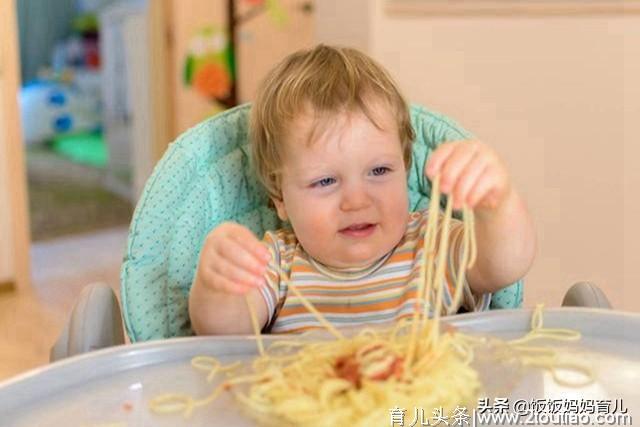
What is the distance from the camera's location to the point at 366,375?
28.9 inches

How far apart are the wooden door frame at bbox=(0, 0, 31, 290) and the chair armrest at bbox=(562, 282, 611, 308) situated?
2620mm

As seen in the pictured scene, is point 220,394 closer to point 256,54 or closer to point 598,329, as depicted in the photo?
point 598,329

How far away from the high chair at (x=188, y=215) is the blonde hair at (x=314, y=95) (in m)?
0.08

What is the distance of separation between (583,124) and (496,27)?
308mm

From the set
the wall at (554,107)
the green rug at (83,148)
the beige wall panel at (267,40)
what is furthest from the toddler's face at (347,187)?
the green rug at (83,148)

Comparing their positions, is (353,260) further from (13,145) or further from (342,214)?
(13,145)

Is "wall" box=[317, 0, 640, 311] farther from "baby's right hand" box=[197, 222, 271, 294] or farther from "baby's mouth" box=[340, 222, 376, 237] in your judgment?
"baby's right hand" box=[197, 222, 271, 294]

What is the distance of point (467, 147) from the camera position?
84 centimetres

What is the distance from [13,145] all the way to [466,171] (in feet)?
9.10

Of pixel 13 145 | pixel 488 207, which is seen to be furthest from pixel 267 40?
pixel 488 207

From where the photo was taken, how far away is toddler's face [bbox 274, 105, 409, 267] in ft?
3.47

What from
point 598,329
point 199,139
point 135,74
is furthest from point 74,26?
point 598,329

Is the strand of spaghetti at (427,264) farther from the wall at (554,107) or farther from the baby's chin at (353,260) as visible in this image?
the wall at (554,107)

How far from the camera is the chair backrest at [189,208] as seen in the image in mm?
1144
